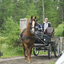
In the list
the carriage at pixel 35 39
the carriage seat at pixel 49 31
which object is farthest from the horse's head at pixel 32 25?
the carriage seat at pixel 49 31

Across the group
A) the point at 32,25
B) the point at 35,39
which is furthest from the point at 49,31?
the point at 32,25

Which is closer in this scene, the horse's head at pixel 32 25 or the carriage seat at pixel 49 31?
the horse's head at pixel 32 25

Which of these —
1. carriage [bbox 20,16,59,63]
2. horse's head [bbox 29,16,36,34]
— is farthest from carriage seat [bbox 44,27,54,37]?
horse's head [bbox 29,16,36,34]

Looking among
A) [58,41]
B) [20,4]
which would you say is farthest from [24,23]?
[20,4]

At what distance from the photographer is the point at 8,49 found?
10.2m

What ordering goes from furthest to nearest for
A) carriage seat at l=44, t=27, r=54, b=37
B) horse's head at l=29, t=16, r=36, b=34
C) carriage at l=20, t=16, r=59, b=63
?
1. carriage seat at l=44, t=27, r=54, b=37
2. carriage at l=20, t=16, r=59, b=63
3. horse's head at l=29, t=16, r=36, b=34

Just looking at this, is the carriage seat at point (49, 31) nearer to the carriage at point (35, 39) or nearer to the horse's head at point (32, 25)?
the carriage at point (35, 39)

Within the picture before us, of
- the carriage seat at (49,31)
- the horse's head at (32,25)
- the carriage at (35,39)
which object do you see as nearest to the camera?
the horse's head at (32,25)

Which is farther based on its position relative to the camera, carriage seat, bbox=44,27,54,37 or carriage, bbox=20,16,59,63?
carriage seat, bbox=44,27,54,37

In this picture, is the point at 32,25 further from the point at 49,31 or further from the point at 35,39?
the point at 49,31

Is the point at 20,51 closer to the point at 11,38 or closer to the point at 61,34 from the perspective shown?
the point at 11,38

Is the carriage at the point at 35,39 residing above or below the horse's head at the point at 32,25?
below

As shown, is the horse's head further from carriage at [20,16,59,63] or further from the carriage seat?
the carriage seat

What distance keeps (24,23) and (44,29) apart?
2908 mm
